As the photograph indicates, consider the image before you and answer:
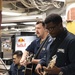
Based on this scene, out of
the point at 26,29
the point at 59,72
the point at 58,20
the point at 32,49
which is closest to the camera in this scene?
the point at 59,72

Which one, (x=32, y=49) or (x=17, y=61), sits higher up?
(x=32, y=49)

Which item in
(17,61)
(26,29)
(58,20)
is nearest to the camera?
(58,20)

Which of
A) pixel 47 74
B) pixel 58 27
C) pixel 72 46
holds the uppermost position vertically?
pixel 58 27

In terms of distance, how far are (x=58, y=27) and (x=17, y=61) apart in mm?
3028

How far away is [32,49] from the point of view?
359 centimetres

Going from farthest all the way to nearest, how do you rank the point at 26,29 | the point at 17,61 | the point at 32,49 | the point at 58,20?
the point at 26,29
the point at 17,61
the point at 32,49
the point at 58,20

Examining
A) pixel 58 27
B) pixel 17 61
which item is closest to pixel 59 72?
pixel 58 27

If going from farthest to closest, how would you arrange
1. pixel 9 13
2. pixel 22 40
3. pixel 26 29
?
1. pixel 26 29
2. pixel 22 40
3. pixel 9 13

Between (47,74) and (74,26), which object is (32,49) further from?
(47,74)

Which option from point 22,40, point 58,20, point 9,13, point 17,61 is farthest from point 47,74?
point 22,40

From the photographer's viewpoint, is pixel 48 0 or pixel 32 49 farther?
pixel 48 0

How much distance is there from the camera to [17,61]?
5184 millimetres

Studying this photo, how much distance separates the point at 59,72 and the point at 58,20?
1.69ft

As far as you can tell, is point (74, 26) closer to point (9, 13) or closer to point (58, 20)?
point (58, 20)
